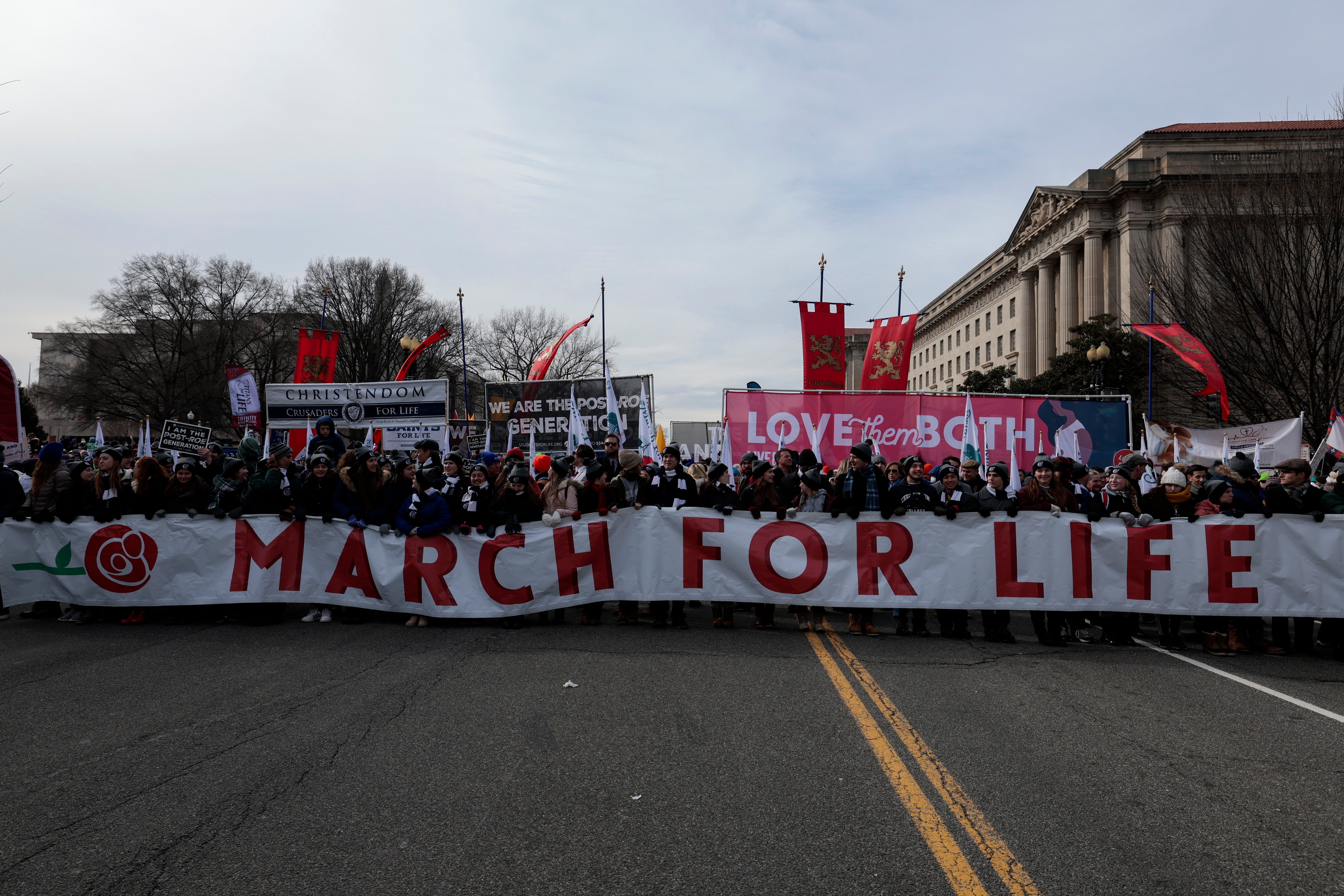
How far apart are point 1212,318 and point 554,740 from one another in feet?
82.4

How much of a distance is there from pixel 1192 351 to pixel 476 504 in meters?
→ 16.4

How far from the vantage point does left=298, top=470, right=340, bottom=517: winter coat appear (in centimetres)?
888

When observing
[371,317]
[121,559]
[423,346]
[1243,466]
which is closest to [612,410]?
[121,559]

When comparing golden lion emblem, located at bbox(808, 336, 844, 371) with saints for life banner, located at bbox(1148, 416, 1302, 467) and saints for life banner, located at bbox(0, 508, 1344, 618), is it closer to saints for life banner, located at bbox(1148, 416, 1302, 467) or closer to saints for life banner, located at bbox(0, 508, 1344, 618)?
saints for life banner, located at bbox(1148, 416, 1302, 467)

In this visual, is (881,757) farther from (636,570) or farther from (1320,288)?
(1320,288)

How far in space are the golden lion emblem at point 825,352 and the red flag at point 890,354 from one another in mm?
706

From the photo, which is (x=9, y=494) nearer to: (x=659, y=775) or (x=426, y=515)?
(x=426, y=515)

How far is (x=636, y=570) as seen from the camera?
854cm

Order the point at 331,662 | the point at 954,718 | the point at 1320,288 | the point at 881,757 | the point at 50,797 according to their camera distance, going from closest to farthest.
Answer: the point at 50,797, the point at 881,757, the point at 954,718, the point at 331,662, the point at 1320,288

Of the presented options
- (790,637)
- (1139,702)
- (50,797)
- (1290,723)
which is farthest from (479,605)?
(1290,723)

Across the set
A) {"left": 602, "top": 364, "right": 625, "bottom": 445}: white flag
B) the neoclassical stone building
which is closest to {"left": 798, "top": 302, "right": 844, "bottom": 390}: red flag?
{"left": 602, "top": 364, "right": 625, "bottom": 445}: white flag

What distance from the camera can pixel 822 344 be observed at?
59.7 feet

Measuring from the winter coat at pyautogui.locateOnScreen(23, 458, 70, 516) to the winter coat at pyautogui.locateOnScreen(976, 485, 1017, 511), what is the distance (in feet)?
33.0

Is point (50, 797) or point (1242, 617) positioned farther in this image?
point (1242, 617)
